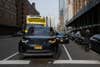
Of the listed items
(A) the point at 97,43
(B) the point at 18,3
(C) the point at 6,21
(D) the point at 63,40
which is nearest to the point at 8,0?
(C) the point at 6,21

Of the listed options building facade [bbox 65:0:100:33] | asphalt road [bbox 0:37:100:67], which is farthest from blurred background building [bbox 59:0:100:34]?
asphalt road [bbox 0:37:100:67]

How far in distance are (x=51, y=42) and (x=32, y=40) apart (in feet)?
3.34

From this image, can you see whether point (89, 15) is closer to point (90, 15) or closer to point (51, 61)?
point (90, 15)

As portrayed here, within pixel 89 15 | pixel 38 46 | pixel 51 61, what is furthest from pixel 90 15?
pixel 51 61

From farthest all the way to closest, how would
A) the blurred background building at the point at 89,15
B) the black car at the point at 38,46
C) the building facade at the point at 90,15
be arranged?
the blurred background building at the point at 89,15 < the building facade at the point at 90,15 < the black car at the point at 38,46

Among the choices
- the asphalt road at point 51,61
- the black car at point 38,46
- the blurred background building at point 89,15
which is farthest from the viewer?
the blurred background building at point 89,15

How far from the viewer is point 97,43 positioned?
64.2ft

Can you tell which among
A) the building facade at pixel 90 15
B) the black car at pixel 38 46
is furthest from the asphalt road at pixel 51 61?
the building facade at pixel 90 15

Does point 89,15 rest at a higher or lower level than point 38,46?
higher

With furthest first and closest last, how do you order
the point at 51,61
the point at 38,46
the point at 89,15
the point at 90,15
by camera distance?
the point at 89,15
the point at 90,15
the point at 38,46
the point at 51,61

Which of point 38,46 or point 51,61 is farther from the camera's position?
point 38,46

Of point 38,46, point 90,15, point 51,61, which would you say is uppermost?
point 90,15

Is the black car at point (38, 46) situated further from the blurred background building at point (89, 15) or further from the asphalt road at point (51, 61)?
the blurred background building at point (89, 15)

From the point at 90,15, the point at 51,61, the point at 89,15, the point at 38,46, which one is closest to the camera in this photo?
the point at 51,61
